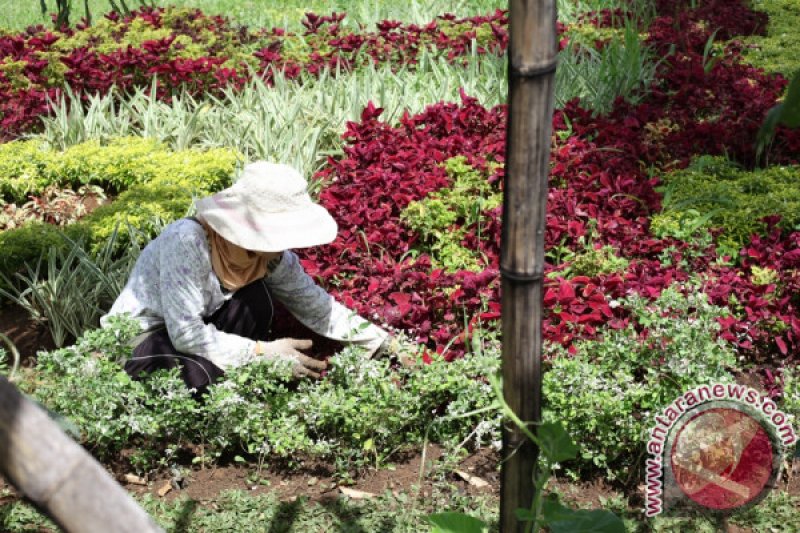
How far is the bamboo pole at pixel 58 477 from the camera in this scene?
1.15 m

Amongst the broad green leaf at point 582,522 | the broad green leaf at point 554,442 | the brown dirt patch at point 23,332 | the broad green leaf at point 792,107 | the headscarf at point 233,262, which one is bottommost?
the brown dirt patch at point 23,332

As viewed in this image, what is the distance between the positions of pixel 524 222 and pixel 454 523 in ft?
2.67

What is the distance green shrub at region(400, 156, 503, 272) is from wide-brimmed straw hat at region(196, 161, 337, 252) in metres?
0.98

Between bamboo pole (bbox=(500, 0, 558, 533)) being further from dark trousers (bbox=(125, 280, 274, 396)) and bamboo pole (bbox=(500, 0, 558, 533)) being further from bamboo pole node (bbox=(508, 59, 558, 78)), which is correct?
dark trousers (bbox=(125, 280, 274, 396))

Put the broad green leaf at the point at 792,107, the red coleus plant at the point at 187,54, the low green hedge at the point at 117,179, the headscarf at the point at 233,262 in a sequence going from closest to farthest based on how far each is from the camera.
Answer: the broad green leaf at the point at 792,107, the headscarf at the point at 233,262, the low green hedge at the point at 117,179, the red coleus plant at the point at 187,54

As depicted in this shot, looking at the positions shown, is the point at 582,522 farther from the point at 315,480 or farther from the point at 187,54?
the point at 187,54

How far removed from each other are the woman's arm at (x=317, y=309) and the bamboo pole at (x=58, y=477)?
2502mm

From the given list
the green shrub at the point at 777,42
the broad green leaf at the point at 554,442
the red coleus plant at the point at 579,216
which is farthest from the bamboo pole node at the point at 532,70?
the green shrub at the point at 777,42

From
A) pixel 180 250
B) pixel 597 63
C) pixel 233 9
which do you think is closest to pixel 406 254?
pixel 180 250

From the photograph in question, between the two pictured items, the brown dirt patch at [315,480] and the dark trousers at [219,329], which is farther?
the dark trousers at [219,329]

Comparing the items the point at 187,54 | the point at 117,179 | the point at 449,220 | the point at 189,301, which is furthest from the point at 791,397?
the point at 187,54

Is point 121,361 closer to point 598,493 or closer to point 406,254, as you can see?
point 406,254

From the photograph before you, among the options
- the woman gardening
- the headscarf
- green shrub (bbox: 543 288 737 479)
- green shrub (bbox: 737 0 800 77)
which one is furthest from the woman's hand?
green shrub (bbox: 737 0 800 77)

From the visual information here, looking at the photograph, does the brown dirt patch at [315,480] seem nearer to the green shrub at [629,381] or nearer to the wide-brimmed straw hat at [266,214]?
the green shrub at [629,381]
